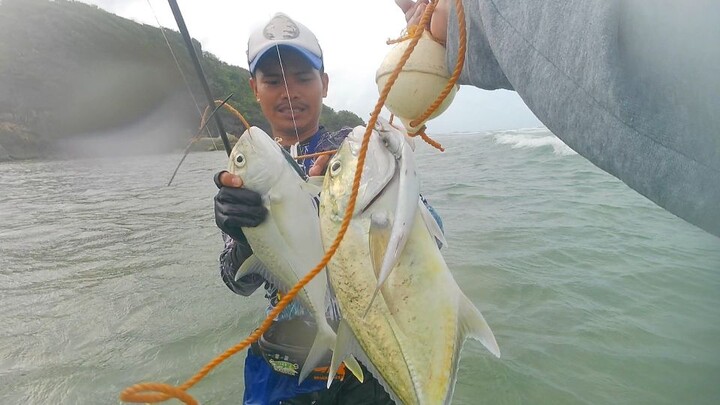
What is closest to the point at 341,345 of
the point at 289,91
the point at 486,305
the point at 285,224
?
the point at 285,224

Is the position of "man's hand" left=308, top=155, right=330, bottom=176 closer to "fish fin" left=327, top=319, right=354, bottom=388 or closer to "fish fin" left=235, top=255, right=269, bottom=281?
"fish fin" left=235, top=255, right=269, bottom=281

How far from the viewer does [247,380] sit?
8.36ft

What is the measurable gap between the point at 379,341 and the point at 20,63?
48.6 metres

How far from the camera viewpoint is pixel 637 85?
768 millimetres

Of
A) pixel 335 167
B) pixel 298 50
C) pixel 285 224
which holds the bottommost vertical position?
pixel 285 224

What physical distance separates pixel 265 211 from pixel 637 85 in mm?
1490

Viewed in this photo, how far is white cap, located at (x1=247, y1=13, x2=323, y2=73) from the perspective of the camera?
2.65m

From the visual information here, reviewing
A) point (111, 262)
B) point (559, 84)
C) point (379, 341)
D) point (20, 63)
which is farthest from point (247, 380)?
point (20, 63)

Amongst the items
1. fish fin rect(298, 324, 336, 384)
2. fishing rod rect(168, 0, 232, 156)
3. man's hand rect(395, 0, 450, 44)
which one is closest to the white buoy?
man's hand rect(395, 0, 450, 44)

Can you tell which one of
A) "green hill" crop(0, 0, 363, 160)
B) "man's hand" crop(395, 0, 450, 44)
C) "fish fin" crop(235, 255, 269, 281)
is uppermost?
"green hill" crop(0, 0, 363, 160)

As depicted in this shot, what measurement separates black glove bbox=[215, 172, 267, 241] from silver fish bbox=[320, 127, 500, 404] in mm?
479

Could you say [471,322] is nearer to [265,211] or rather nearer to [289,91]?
[265,211]

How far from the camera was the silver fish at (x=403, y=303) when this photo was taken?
1.43m

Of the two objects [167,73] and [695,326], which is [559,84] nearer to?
[695,326]
